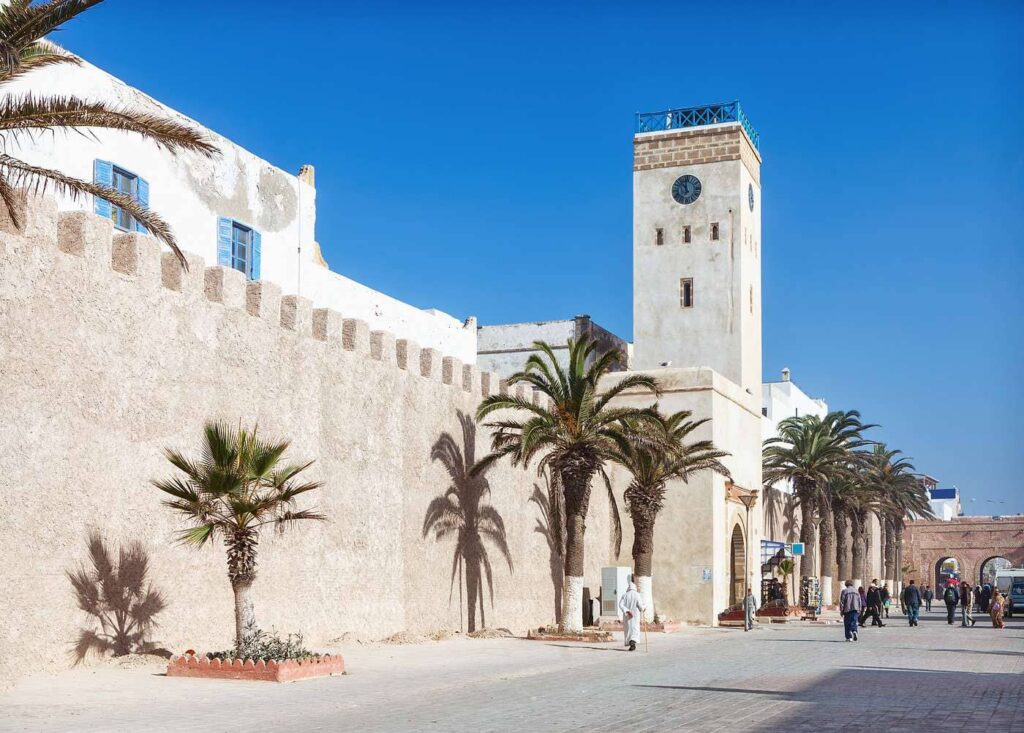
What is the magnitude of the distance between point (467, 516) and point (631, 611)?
509 centimetres

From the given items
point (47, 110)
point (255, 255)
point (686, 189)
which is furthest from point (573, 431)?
point (686, 189)

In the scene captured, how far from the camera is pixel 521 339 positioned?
156 ft

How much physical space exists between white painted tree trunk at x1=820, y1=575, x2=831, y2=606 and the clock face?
53.7 feet

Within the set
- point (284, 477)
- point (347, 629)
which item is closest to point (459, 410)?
point (347, 629)

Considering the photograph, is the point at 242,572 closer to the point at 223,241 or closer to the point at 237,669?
the point at 237,669

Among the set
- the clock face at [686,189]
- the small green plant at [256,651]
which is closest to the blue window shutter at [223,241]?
the small green plant at [256,651]

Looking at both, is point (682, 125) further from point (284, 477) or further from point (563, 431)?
point (284, 477)

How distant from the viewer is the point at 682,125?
4281 centimetres

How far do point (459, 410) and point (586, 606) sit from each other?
8117mm

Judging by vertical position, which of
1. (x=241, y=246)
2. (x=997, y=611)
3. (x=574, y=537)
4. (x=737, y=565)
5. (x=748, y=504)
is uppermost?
(x=241, y=246)

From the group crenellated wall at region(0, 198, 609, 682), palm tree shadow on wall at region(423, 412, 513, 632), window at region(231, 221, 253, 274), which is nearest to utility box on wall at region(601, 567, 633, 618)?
palm tree shadow on wall at region(423, 412, 513, 632)

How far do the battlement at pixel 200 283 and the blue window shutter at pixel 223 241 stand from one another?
2472 millimetres

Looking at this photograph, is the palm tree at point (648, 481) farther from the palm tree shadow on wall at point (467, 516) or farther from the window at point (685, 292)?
the window at point (685, 292)

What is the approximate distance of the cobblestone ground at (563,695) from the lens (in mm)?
10891
